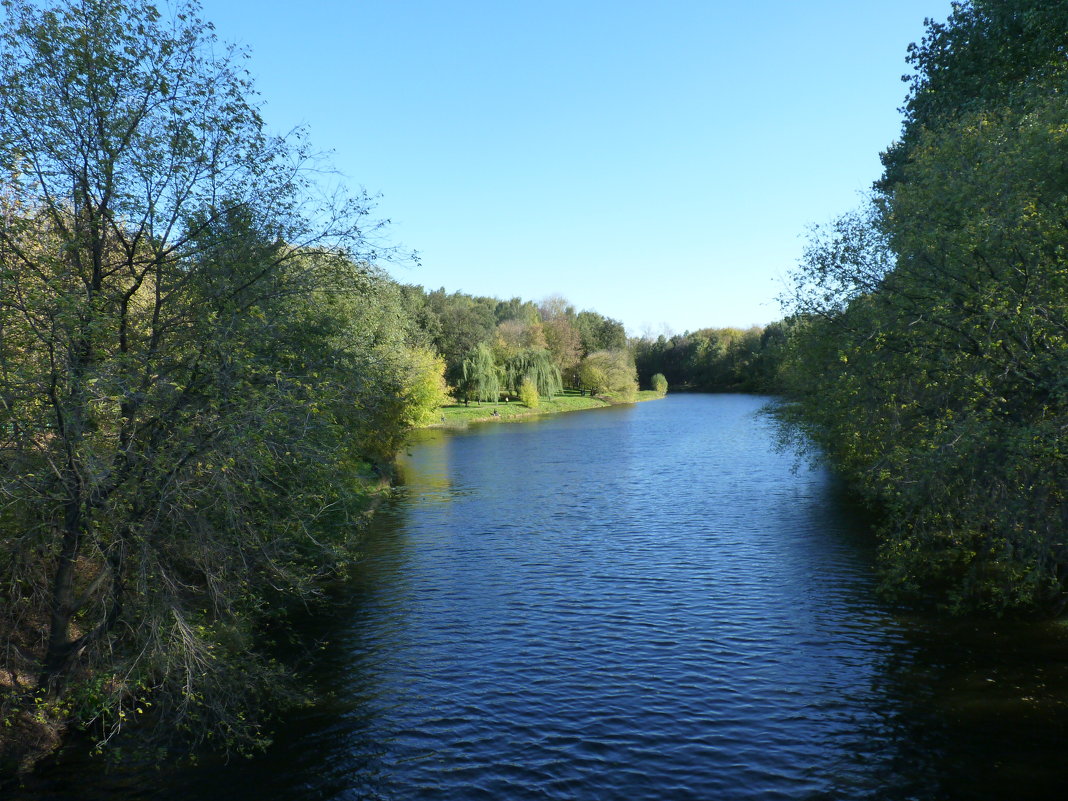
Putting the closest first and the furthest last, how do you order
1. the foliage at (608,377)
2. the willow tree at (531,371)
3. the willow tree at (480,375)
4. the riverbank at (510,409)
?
the riverbank at (510,409), the willow tree at (480,375), the willow tree at (531,371), the foliage at (608,377)

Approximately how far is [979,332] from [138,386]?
59.5 feet

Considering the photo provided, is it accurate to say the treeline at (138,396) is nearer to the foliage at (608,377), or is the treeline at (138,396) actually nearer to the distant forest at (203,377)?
the distant forest at (203,377)

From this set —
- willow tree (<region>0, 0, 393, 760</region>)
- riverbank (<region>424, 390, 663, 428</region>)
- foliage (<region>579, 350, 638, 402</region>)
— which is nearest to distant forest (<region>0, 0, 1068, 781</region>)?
willow tree (<region>0, 0, 393, 760</region>)

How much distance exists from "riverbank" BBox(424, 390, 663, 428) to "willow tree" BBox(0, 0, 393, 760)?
216ft

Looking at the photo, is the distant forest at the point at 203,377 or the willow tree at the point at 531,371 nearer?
the distant forest at the point at 203,377

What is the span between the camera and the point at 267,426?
1405 cm

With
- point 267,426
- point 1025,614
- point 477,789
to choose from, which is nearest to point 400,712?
point 477,789

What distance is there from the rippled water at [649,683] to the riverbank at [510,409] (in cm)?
5534

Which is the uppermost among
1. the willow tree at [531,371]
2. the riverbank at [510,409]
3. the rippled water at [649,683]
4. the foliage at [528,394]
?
the willow tree at [531,371]

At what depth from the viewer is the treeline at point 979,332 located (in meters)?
16.4

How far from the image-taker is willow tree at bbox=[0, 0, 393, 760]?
13.8 meters

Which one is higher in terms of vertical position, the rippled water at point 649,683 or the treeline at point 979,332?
the treeline at point 979,332

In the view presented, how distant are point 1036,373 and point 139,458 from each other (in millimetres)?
18082

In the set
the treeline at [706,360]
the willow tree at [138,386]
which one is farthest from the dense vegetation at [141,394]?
the treeline at [706,360]
